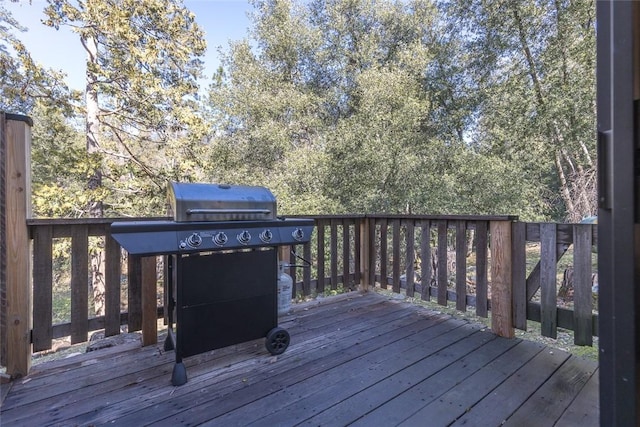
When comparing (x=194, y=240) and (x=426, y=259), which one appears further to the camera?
(x=426, y=259)

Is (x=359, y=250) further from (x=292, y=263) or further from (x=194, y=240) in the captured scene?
(x=194, y=240)

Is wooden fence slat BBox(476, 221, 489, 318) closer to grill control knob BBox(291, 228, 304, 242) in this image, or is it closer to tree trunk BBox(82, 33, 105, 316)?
grill control knob BBox(291, 228, 304, 242)

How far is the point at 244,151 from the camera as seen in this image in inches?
344

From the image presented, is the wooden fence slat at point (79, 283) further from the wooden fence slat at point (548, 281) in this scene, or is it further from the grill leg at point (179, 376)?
the wooden fence slat at point (548, 281)

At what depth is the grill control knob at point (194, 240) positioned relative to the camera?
1.76m

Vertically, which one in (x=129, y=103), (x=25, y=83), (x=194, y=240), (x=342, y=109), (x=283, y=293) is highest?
(x=342, y=109)

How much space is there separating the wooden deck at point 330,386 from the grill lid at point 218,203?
96 centimetres

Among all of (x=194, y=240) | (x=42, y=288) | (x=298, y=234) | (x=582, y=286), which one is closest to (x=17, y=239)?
(x=42, y=288)

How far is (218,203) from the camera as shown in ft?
6.44

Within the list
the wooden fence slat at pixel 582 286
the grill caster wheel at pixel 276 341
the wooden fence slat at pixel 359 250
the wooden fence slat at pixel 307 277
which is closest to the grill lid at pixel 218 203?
the grill caster wheel at pixel 276 341

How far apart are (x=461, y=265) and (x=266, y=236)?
72.0 inches

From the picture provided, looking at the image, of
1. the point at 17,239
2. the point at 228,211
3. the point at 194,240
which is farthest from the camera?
the point at 228,211

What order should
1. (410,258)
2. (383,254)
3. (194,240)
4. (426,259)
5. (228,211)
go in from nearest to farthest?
(194,240)
(228,211)
(426,259)
(410,258)
(383,254)

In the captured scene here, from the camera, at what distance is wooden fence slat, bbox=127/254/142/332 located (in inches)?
94.5
